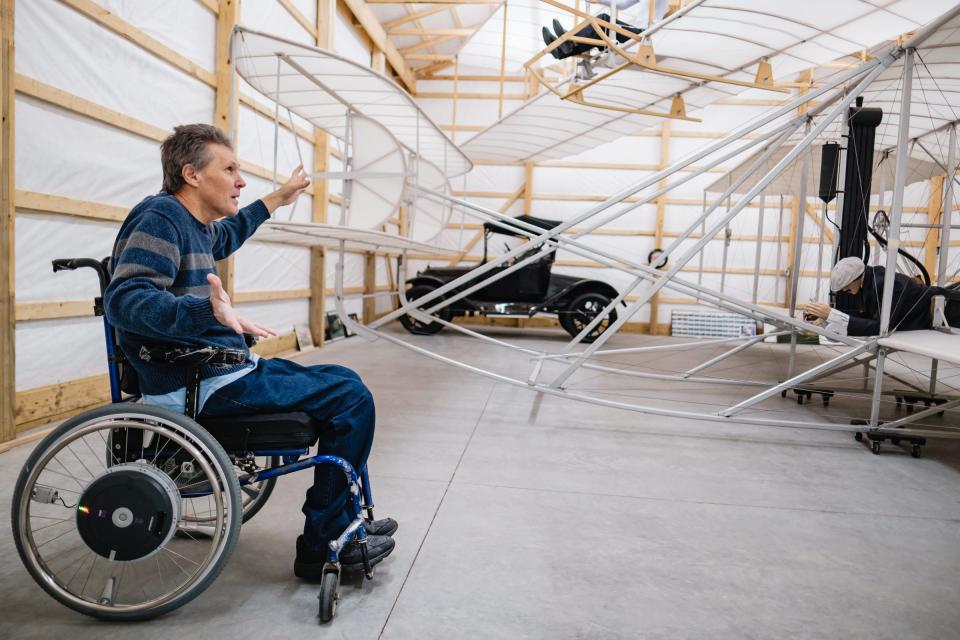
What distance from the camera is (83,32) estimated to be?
3.47m

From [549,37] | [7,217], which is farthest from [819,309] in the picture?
[7,217]

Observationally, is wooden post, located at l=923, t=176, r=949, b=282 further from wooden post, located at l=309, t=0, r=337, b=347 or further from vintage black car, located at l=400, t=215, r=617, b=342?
wooden post, located at l=309, t=0, r=337, b=347

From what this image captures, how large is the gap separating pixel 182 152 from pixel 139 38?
121 inches

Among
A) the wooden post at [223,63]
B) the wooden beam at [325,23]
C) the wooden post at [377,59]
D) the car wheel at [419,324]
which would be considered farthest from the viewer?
the wooden post at [377,59]

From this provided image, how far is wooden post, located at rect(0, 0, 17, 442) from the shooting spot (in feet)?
9.19

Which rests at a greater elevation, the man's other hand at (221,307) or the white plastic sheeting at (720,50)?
the white plastic sheeting at (720,50)

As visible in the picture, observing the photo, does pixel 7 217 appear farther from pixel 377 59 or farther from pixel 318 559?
pixel 377 59

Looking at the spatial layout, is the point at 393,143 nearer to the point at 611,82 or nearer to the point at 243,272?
the point at 611,82

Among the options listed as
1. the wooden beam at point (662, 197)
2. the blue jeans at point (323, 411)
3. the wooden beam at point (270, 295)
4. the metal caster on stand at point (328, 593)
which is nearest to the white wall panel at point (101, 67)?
the wooden beam at point (270, 295)

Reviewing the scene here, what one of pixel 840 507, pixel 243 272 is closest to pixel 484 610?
pixel 840 507

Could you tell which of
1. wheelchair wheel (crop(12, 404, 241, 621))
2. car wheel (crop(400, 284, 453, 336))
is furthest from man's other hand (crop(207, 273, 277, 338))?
car wheel (crop(400, 284, 453, 336))

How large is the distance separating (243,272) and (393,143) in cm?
280

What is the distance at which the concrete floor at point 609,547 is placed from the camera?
1673mm

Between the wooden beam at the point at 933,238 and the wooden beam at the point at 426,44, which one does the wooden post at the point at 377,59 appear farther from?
the wooden beam at the point at 933,238
